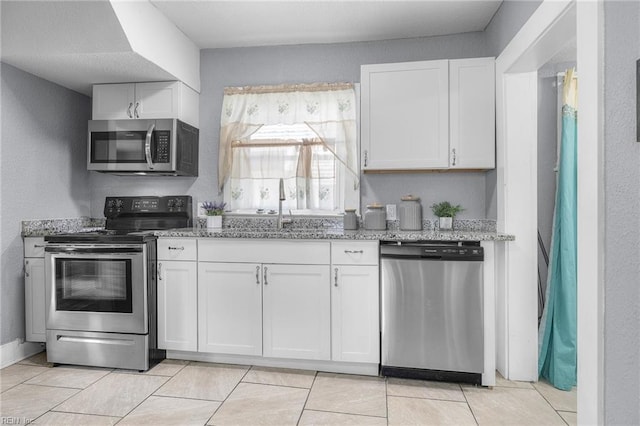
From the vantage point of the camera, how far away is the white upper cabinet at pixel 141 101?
3.07 metres

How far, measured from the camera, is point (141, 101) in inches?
122

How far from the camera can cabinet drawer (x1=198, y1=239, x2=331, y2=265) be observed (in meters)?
2.52

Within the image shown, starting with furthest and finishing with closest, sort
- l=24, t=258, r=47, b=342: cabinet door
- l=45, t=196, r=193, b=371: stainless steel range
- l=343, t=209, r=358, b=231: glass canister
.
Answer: l=343, t=209, r=358, b=231: glass canister → l=24, t=258, r=47, b=342: cabinet door → l=45, t=196, r=193, b=371: stainless steel range

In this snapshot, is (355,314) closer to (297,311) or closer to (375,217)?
(297,311)

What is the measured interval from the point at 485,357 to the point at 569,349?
0.57 meters

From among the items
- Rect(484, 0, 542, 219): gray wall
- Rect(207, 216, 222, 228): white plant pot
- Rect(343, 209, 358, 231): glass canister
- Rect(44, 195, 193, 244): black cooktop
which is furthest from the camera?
Rect(44, 195, 193, 244): black cooktop

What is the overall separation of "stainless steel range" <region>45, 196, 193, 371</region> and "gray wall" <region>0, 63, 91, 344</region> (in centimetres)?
36

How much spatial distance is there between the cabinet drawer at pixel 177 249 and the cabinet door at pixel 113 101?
3.94 feet

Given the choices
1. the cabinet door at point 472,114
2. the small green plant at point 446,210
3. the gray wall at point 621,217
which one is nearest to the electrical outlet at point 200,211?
the small green plant at point 446,210

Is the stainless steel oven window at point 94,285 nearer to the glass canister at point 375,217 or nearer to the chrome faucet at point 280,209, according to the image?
the chrome faucet at point 280,209

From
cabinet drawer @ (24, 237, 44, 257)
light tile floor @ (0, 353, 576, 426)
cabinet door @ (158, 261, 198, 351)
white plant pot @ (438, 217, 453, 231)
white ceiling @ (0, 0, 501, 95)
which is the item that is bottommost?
light tile floor @ (0, 353, 576, 426)

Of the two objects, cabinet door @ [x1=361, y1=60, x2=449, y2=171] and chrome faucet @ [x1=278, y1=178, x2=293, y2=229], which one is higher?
cabinet door @ [x1=361, y1=60, x2=449, y2=171]

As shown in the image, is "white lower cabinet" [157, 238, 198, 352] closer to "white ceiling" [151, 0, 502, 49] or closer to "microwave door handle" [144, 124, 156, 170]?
"microwave door handle" [144, 124, 156, 170]

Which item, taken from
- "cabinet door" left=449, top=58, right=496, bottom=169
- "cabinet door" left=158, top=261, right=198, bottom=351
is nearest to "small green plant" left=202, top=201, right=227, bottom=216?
"cabinet door" left=158, top=261, right=198, bottom=351
